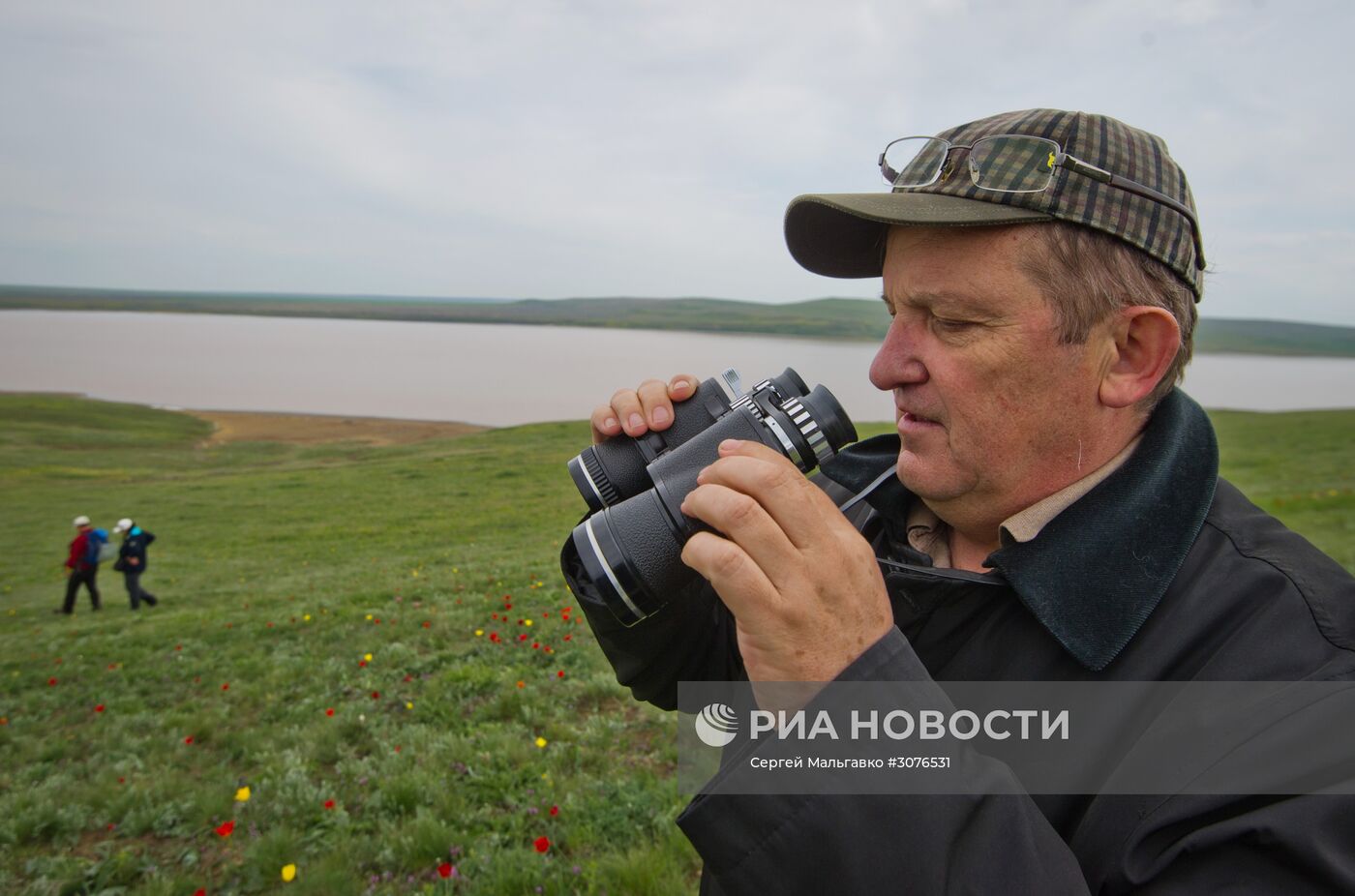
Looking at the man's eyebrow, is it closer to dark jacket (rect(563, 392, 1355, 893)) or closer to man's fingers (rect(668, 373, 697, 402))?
dark jacket (rect(563, 392, 1355, 893))

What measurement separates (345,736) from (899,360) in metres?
4.33

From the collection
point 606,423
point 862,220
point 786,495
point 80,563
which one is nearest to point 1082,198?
point 862,220

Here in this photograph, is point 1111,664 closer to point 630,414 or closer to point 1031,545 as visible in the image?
point 1031,545

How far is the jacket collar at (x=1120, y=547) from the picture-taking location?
4.20ft

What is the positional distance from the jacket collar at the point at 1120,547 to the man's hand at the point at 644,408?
39.6 inches

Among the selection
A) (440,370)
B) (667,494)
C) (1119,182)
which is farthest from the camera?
(440,370)

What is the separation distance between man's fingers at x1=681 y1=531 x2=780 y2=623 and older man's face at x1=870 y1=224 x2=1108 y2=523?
57cm

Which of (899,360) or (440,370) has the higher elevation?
(899,360)

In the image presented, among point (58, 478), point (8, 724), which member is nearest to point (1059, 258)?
point (8, 724)

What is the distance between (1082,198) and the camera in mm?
1386

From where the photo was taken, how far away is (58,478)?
30297mm

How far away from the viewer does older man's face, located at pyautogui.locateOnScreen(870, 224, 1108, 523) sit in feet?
4.70

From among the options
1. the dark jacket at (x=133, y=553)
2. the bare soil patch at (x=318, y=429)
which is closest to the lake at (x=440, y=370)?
the bare soil patch at (x=318, y=429)

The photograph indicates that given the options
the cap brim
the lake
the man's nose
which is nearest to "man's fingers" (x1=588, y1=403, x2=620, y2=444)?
the cap brim
